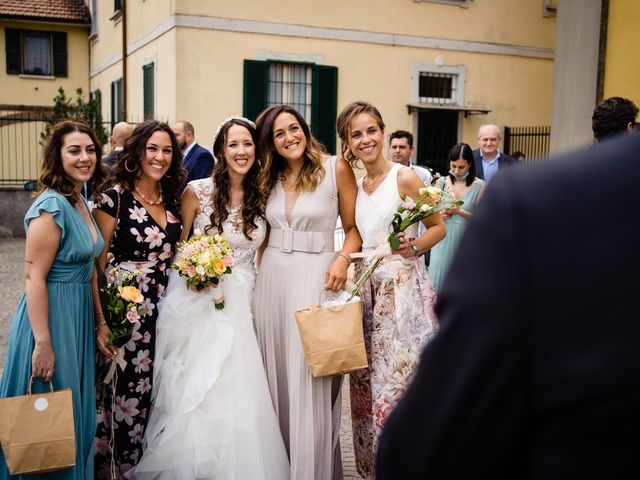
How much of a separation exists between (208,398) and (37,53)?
22.6m

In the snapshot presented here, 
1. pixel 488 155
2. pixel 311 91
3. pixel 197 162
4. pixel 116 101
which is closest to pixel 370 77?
pixel 311 91

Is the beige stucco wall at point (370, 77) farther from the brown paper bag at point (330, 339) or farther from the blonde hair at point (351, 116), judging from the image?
the brown paper bag at point (330, 339)

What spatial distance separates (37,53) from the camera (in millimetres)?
23859

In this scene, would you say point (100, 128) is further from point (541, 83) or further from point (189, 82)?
point (541, 83)

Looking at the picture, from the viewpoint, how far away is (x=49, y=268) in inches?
148

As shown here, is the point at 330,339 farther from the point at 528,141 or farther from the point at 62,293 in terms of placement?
the point at 528,141

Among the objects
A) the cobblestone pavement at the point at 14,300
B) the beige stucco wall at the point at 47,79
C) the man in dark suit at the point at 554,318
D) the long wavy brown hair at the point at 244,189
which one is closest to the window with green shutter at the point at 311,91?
the cobblestone pavement at the point at 14,300

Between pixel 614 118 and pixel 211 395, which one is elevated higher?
pixel 614 118

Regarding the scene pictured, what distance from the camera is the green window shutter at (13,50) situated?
23.2 metres

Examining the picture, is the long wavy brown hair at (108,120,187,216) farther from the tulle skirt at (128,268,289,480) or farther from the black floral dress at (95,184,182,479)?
the tulle skirt at (128,268,289,480)

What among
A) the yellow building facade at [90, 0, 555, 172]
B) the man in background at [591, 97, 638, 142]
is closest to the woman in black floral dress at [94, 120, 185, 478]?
the man in background at [591, 97, 638, 142]

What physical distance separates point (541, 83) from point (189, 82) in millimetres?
8942

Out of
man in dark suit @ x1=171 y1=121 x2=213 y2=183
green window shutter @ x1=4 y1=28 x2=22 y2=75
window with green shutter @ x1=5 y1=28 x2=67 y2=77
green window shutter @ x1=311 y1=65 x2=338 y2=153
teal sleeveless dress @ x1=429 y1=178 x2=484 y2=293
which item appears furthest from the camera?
window with green shutter @ x1=5 y1=28 x2=67 y2=77

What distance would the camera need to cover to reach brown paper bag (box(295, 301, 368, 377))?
164 inches
